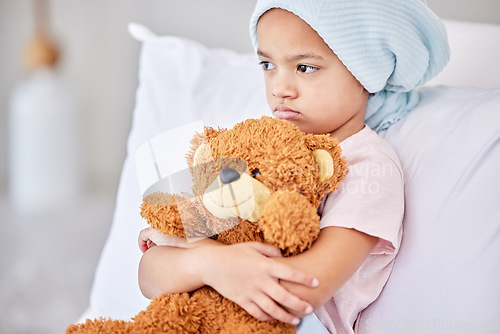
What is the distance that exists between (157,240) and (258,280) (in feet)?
0.67

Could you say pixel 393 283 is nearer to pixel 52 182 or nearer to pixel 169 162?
pixel 169 162

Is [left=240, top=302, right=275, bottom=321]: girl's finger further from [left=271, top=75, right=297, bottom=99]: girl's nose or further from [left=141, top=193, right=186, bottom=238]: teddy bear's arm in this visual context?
[left=271, top=75, right=297, bottom=99]: girl's nose

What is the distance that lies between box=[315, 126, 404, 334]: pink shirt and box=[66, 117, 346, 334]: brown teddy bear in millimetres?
54

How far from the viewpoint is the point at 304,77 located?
820mm

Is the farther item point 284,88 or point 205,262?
point 284,88

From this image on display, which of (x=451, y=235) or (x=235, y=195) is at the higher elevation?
(x=235, y=195)

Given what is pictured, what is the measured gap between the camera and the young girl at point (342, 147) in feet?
2.01

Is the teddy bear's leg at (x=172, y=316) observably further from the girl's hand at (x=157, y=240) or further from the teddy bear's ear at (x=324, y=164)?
the teddy bear's ear at (x=324, y=164)

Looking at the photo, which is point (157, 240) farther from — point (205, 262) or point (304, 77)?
point (304, 77)

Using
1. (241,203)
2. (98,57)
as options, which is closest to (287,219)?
(241,203)

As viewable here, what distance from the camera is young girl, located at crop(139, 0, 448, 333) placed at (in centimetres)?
61

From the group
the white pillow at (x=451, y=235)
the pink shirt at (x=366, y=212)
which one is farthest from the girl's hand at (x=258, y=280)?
the white pillow at (x=451, y=235)

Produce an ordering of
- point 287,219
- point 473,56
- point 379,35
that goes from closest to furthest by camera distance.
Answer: point 287,219, point 379,35, point 473,56

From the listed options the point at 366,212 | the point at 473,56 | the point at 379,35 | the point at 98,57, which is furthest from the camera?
the point at 98,57
